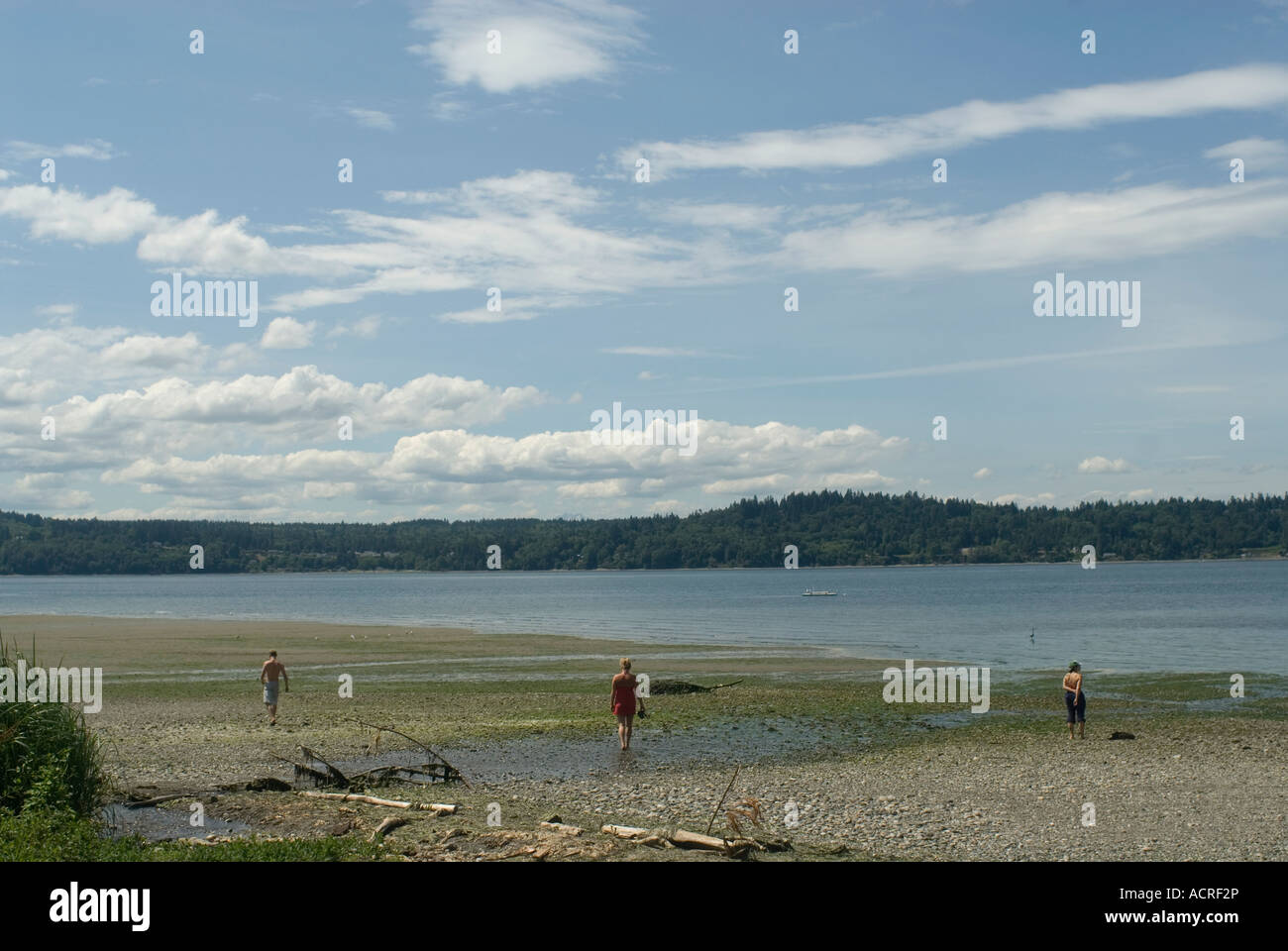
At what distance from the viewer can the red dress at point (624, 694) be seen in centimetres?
2380

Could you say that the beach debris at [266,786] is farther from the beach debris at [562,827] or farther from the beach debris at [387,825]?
the beach debris at [562,827]

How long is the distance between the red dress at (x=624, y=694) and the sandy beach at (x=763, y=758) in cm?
103

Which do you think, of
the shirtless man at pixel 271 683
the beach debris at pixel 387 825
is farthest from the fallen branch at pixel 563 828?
the shirtless man at pixel 271 683

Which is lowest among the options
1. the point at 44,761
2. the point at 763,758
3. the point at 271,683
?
the point at 763,758

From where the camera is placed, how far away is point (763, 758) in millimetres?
23250

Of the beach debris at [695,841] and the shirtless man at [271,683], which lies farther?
the shirtless man at [271,683]

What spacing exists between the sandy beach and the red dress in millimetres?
1029

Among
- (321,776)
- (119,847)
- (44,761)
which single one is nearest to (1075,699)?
(321,776)

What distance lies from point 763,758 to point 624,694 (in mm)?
3246

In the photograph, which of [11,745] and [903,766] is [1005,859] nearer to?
[903,766]

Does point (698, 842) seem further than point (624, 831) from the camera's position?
No

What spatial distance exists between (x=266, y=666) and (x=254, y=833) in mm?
14105

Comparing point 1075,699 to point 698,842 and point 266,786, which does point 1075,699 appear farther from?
point 266,786
